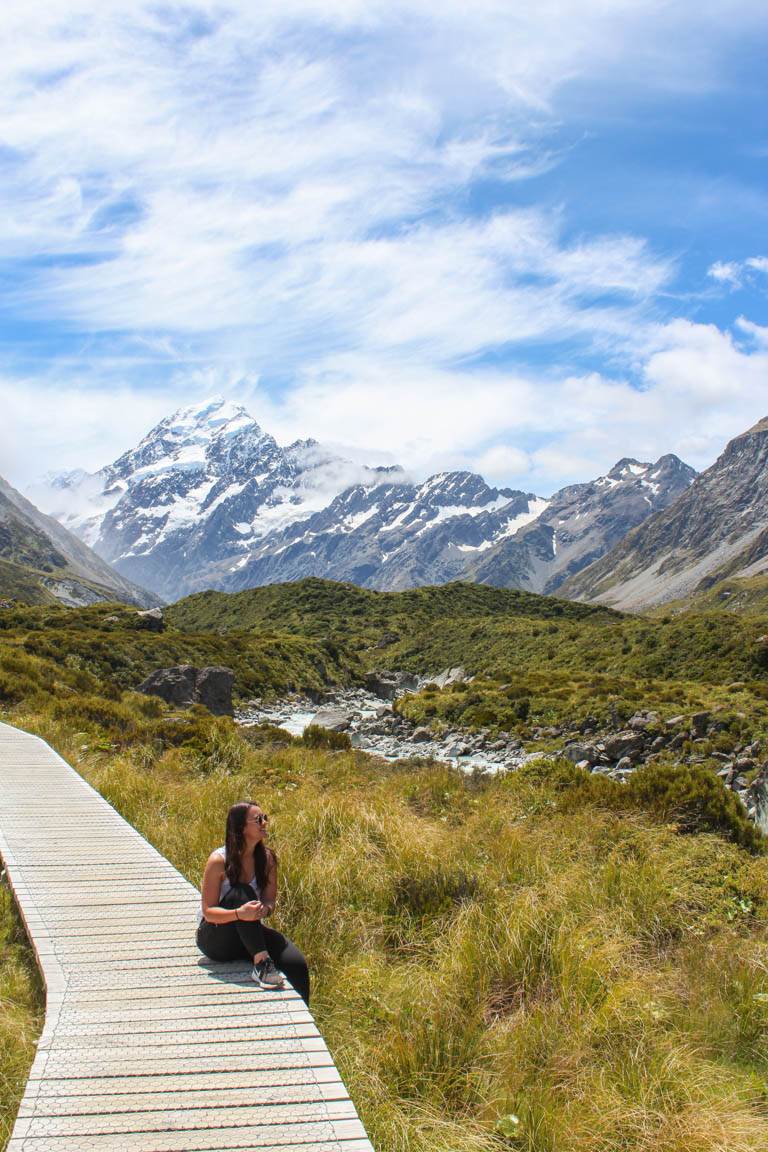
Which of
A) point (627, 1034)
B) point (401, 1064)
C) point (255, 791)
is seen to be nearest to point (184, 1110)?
point (401, 1064)

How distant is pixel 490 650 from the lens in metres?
57.3

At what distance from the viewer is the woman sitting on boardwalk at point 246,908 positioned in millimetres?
5691

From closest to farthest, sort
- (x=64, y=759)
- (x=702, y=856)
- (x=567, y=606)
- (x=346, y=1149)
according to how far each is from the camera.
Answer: (x=346, y=1149)
(x=702, y=856)
(x=64, y=759)
(x=567, y=606)

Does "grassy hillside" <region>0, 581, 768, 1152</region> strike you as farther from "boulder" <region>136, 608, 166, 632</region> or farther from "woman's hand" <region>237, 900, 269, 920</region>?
"boulder" <region>136, 608, 166, 632</region>

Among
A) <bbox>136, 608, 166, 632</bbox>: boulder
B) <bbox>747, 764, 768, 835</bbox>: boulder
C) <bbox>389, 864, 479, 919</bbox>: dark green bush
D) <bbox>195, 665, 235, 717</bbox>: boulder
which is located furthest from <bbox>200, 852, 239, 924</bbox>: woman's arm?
<bbox>136, 608, 166, 632</bbox>: boulder

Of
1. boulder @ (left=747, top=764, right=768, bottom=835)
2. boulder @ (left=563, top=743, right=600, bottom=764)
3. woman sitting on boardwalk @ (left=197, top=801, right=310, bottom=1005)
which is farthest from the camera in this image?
boulder @ (left=563, top=743, right=600, bottom=764)

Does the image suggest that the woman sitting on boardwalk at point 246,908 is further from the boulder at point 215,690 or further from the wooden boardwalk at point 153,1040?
the boulder at point 215,690

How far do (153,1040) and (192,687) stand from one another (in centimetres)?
2699

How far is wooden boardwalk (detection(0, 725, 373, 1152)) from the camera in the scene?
12.6ft

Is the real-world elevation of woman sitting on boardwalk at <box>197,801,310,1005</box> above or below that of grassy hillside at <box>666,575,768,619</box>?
above

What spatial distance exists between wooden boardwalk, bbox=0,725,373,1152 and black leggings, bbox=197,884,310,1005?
4.4 inches

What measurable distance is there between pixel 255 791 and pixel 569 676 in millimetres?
26953

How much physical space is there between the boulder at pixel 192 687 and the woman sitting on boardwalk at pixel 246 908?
78.8ft

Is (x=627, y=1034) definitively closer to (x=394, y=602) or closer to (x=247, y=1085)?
(x=247, y=1085)
